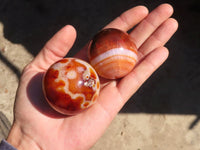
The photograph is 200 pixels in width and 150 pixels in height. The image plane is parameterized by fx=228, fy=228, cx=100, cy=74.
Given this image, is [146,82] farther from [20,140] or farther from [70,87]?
[20,140]

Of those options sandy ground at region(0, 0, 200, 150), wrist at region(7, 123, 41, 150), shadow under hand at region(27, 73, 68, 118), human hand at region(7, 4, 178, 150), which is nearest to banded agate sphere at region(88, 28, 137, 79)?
human hand at region(7, 4, 178, 150)

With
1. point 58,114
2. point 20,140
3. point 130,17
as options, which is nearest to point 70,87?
point 58,114

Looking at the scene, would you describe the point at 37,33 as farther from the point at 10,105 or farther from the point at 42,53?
the point at 42,53

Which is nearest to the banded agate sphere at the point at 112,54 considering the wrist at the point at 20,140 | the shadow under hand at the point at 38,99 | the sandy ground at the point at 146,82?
the shadow under hand at the point at 38,99

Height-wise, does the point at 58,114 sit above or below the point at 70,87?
below

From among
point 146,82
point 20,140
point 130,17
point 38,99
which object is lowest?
point 146,82

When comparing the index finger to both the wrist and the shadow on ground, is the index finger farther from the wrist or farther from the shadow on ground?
the wrist

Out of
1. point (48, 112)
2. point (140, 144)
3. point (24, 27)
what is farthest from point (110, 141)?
point (24, 27)
